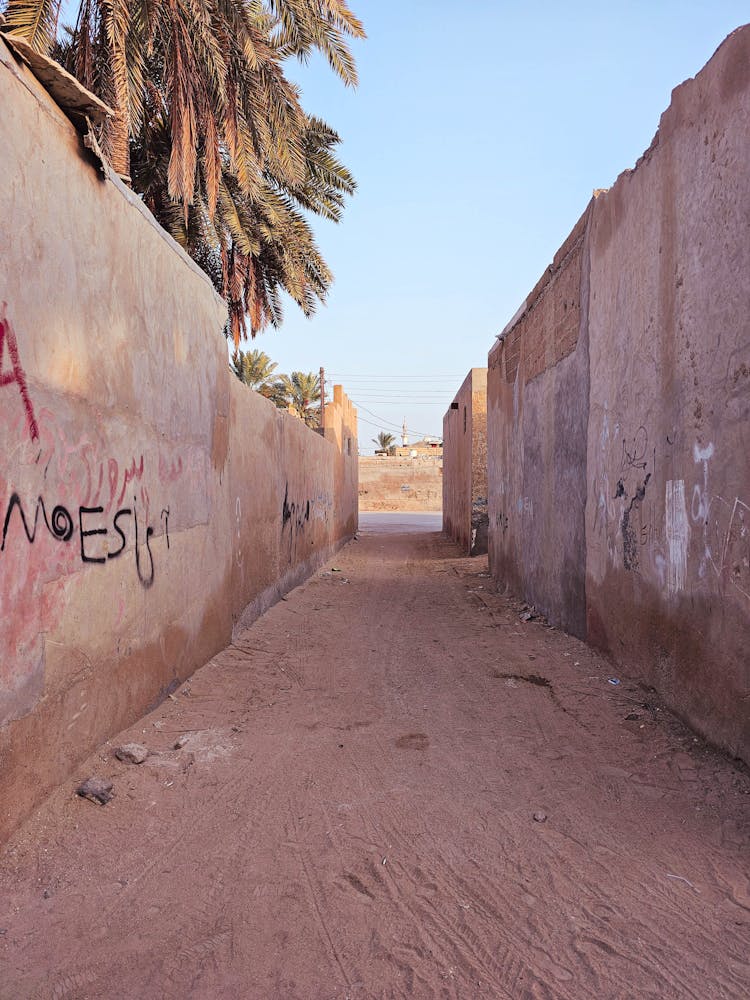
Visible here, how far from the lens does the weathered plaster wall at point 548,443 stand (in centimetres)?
641

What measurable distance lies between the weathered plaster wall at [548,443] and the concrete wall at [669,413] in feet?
0.13

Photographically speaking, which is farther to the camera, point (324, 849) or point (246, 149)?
point (246, 149)

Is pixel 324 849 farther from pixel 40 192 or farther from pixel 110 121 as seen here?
pixel 110 121

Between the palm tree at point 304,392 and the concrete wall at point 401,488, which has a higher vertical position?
the palm tree at point 304,392

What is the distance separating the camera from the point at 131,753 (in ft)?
11.5

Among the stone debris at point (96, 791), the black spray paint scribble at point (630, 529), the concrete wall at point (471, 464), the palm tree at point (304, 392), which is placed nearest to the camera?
the stone debris at point (96, 791)

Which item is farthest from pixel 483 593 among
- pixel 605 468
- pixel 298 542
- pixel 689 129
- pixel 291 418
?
pixel 689 129

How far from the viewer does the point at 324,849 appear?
2748 mm

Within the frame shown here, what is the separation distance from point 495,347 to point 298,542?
451 centimetres

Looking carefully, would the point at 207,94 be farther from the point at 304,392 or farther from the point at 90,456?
the point at 304,392

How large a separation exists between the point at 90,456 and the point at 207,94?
29.9 ft

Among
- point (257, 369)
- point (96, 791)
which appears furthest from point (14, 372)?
point (257, 369)

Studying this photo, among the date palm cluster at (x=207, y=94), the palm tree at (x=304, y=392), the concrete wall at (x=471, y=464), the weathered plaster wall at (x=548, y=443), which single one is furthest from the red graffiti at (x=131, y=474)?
the palm tree at (x=304, y=392)

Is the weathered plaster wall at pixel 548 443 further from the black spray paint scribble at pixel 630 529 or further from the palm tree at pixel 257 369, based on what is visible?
the palm tree at pixel 257 369
